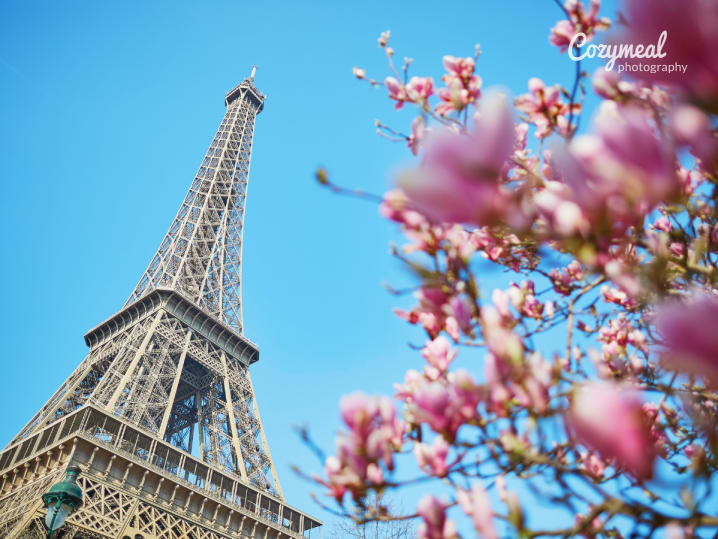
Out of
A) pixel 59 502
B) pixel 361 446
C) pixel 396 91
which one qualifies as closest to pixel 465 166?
pixel 361 446

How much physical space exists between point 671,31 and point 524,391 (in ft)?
3.49

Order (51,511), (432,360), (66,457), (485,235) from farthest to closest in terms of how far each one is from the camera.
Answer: (66,457)
(51,511)
(485,235)
(432,360)

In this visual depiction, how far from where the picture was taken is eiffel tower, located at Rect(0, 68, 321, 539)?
48.4ft

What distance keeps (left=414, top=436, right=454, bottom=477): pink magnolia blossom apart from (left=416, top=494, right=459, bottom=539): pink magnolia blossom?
0.18 meters

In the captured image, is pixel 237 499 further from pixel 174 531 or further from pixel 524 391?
pixel 524 391

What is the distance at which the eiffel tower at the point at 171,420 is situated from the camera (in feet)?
48.4

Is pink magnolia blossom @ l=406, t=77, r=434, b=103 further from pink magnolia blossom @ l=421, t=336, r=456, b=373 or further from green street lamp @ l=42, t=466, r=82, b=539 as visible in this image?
green street lamp @ l=42, t=466, r=82, b=539

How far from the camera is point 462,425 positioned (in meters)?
1.72

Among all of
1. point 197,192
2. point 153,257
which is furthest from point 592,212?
point 197,192

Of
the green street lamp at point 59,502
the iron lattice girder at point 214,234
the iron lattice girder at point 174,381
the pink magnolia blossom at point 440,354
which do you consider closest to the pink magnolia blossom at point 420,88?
the pink magnolia blossom at point 440,354

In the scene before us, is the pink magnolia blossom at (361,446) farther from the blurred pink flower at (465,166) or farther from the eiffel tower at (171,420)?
the eiffel tower at (171,420)

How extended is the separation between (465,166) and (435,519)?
1217 mm

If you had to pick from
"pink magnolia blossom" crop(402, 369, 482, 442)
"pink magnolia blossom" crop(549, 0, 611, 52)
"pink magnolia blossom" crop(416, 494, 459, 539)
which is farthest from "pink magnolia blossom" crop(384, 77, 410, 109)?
"pink magnolia blossom" crop(416, 494, 459, 539)

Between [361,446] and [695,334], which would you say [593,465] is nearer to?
[361,446]
